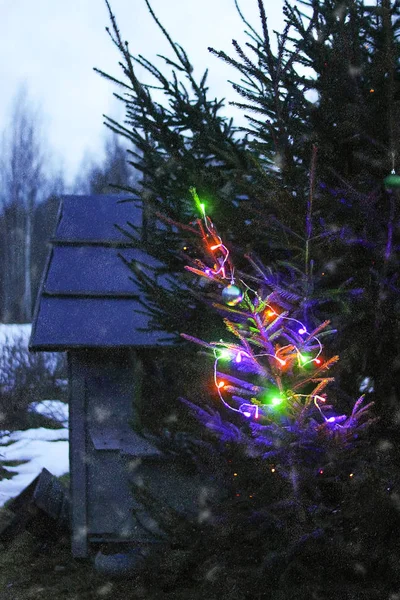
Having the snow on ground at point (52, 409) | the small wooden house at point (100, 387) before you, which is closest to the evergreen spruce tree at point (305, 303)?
the small wooden house at point (100, 387)

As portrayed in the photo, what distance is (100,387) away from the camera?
7.29 metres

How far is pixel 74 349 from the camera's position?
23.5 ft

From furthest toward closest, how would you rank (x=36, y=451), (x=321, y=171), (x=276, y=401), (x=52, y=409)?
(x=52, y=409) < (x=36, y=451) < (x=321, y=171) < (x=276, y=401)

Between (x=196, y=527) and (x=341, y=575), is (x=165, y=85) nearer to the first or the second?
(x=196, y=527)

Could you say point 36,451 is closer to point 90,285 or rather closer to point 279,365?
point 90,285

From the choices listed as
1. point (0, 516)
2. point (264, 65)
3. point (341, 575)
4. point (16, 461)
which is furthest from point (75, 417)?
point (16, 461)

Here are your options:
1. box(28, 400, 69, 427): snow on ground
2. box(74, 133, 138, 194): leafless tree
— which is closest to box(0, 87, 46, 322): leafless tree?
box(74, 133, 138, 194): leafless tree

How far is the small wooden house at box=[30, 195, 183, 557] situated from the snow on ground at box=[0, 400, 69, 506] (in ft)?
9.12

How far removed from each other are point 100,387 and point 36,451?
19.3 ft

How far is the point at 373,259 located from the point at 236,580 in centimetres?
204

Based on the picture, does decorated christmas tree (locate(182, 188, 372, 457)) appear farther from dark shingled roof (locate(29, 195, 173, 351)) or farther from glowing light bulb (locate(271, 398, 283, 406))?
dark shingled roof (locate(29, 195, 173, 351))

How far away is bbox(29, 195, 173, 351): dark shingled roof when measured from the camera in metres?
7.05

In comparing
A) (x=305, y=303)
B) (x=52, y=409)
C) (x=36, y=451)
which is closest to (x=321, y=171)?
(x=305, y=303)

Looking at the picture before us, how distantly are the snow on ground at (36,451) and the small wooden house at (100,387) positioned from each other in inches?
109
